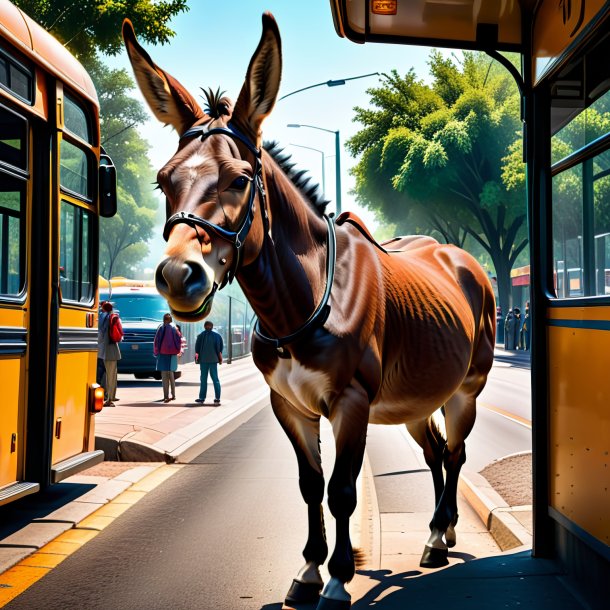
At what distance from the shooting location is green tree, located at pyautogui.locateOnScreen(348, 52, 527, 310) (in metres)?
39.1

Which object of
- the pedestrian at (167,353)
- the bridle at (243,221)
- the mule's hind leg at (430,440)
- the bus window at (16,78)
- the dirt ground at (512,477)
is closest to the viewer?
the bridle at (243,221)

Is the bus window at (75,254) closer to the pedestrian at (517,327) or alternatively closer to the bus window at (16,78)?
the bus window at (16,78)

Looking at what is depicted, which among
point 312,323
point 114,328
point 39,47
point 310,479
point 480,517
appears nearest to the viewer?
point 312,323

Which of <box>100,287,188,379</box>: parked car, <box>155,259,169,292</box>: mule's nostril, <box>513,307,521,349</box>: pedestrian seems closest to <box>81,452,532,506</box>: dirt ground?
<box>155,259,169,292</box>: mule's nostril

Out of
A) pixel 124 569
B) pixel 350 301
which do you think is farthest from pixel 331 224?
pixel 124 569

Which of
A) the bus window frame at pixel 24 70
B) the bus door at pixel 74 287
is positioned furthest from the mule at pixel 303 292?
the bus door at pixel 74 287

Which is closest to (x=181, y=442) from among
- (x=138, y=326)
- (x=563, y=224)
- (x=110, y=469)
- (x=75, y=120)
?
(x=110, y=469)

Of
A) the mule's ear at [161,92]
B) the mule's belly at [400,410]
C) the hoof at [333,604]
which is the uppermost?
the mule's ear at [161,92]

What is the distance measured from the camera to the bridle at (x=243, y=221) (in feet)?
11.5

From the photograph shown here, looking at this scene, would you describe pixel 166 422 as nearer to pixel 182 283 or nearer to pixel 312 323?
pixel 312 323

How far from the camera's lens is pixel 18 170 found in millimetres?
6328

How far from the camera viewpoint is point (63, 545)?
5957 mm

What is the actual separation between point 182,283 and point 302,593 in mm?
2045

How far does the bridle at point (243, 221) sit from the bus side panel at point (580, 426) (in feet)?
5.41
